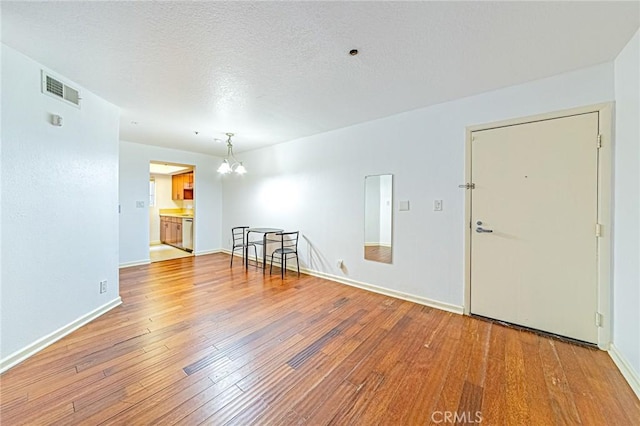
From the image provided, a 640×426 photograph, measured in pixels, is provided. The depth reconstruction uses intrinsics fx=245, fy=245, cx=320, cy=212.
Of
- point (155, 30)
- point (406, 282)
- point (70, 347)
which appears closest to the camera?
point (155, 30)

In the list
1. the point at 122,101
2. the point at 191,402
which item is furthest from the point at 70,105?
the point at 191,402

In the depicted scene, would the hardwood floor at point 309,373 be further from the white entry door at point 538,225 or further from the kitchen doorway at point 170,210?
the kitchen doorway at point 170,210

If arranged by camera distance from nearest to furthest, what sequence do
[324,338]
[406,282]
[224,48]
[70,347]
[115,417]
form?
[115,417]
[224,48]
[70,347]
[324,338]
[406,282]

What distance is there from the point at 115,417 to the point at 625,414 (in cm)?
293

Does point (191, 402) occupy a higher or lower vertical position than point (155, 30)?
lower

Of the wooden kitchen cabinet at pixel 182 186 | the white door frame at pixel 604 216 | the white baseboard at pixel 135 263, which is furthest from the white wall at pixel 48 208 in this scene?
the white door frame at pixel 604 216

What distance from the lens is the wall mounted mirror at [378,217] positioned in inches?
131

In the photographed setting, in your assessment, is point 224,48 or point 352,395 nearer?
point 352,395

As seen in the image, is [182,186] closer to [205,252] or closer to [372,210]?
A: [205,252]

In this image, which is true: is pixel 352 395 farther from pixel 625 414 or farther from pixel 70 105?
pixel 70 105

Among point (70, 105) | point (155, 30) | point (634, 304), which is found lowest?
point (634, 304)

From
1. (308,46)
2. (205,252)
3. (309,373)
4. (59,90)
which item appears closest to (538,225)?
(309,373)

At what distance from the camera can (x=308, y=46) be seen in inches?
72.1

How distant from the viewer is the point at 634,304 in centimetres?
171
